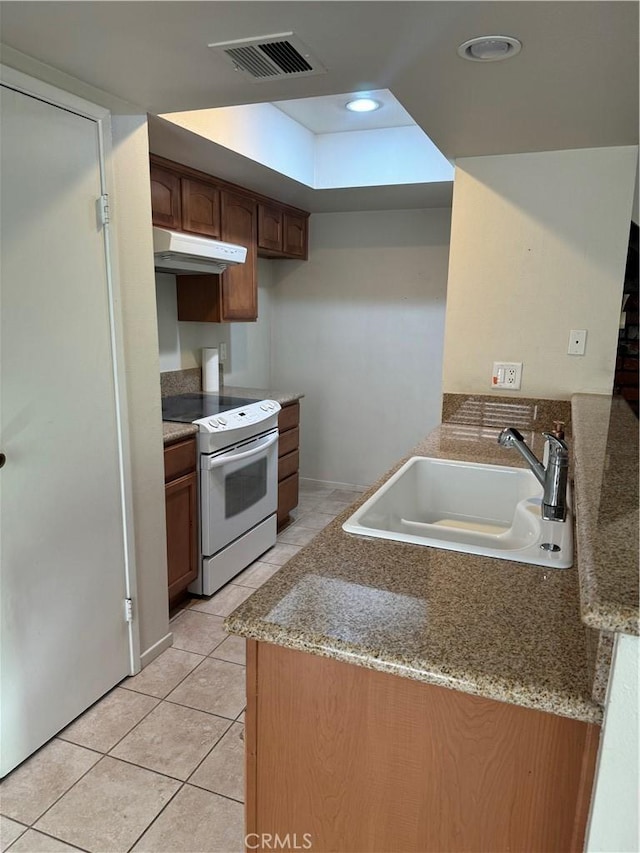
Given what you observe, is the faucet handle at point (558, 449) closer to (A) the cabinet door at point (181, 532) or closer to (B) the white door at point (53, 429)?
(B) the white door at point (53, 429)

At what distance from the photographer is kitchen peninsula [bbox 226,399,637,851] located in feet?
2.80

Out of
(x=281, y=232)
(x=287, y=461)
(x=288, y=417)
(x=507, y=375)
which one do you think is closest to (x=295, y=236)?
(x=281, y=232)


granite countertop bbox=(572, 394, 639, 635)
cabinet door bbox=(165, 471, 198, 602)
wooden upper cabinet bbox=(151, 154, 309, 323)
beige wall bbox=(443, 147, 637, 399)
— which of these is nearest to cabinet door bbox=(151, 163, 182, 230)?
wooden upper cabinet bbox=(151, 154, 309, 323)

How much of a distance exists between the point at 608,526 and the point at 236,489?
2.35 metres

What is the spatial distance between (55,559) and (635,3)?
2136mm

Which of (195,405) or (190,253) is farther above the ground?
(190,253)

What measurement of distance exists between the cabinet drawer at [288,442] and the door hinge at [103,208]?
6.40 ft

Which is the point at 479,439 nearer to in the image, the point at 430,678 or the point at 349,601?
the point at 349,601

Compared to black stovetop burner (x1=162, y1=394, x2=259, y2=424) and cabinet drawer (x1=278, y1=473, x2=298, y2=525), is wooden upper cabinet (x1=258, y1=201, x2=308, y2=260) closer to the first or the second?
black stovetop burner (x1=162, y1=394, x2=259, y2=424)

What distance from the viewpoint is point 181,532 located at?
2.67 m

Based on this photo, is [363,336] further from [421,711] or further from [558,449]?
[421,711]

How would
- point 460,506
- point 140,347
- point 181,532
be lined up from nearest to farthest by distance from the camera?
point 460,506 → point 140,347 → point 181,532

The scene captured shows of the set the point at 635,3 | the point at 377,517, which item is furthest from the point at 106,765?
the point at 635,3

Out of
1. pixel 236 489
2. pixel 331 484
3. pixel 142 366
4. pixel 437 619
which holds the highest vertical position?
pixel 142 366
